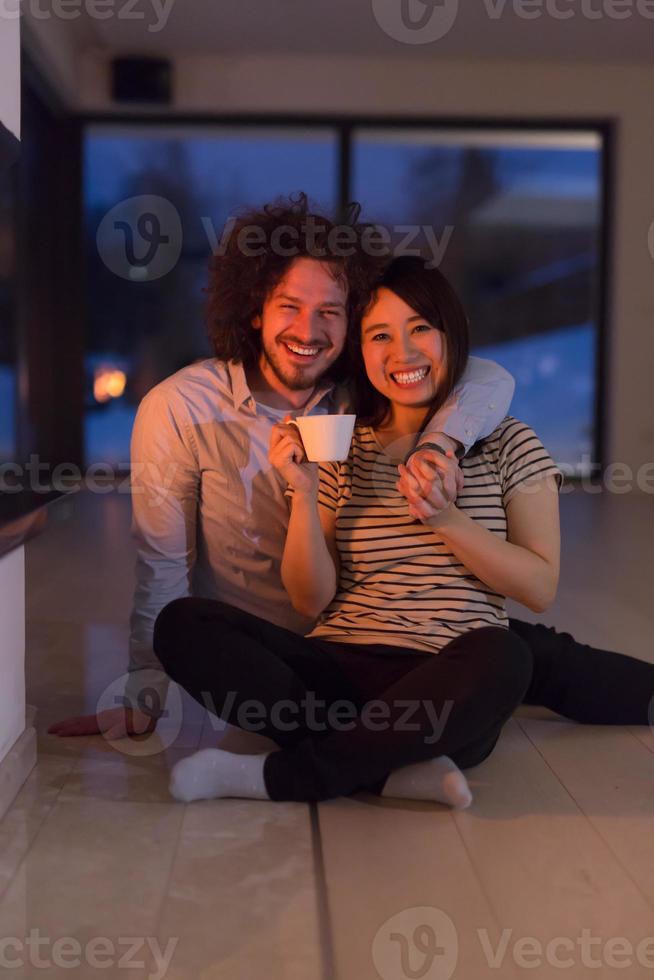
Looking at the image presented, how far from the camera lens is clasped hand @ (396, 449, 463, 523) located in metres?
1.62

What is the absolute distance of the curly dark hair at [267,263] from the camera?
196cm

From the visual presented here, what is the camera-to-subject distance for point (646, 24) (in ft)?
19.7

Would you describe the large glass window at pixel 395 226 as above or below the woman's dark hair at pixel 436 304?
above

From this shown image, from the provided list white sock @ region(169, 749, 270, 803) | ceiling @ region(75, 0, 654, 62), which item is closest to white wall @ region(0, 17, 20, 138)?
white sock @ region(169, 749, 270, 803)

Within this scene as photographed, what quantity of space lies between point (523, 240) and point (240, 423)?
571 cm

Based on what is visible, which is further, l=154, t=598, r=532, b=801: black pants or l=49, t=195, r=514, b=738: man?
l=49, t=195, r=514, b=738: man

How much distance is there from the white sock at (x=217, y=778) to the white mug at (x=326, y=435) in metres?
0.45

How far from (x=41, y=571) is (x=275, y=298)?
205cm

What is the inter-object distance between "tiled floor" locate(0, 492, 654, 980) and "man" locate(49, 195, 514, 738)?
0.23 meters

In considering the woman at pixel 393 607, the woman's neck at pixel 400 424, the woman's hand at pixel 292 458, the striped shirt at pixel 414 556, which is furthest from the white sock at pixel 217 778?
the woman's neck at pixel 400 424

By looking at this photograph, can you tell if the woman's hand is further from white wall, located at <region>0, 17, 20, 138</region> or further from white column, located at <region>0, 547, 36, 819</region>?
white wall, located at <region>0, 17, 20, 138</region>

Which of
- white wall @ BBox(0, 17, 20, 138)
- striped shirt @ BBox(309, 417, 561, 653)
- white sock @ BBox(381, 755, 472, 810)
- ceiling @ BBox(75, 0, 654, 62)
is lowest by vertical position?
white sock @ BBox(381, 755, 472, 810)

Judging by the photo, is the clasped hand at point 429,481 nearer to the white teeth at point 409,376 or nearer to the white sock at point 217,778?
the white teeth at point 409,376

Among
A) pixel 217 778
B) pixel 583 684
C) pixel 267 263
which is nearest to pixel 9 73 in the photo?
pixel 267 263
